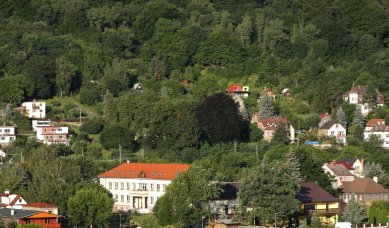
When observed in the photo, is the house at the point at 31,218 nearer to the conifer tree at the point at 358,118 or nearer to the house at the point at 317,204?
the house at the point at 317,204

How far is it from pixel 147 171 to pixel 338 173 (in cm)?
1171

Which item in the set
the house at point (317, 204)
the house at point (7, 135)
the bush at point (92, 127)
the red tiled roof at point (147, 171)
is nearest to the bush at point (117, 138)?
the bush at point (92, 127)

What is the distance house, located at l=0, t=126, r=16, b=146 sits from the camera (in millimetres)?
89000

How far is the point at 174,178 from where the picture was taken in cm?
7069

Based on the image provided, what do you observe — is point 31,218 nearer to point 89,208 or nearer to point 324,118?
point 89,208

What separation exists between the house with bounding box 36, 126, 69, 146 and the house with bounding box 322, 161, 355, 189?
17.6 m

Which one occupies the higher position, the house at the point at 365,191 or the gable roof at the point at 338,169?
the gable roof at the point at 338,169

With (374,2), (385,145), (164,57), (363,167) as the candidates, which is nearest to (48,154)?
(363,167)

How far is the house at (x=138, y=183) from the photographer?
246 feet

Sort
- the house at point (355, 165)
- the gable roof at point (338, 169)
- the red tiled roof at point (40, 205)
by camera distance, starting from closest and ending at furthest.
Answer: the red tiled roof at point (40, 205) < the gable roof at point (338, 169) < the house at point (355, 165)

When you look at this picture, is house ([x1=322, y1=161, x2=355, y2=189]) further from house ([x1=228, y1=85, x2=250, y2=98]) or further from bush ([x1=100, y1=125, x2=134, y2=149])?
house ([x1=228, y1=85, x2=250, y2=98])

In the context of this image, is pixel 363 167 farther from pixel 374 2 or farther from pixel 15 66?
pixel 374 2

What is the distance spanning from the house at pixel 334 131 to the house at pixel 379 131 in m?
1.73

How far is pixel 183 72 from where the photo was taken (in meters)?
107
